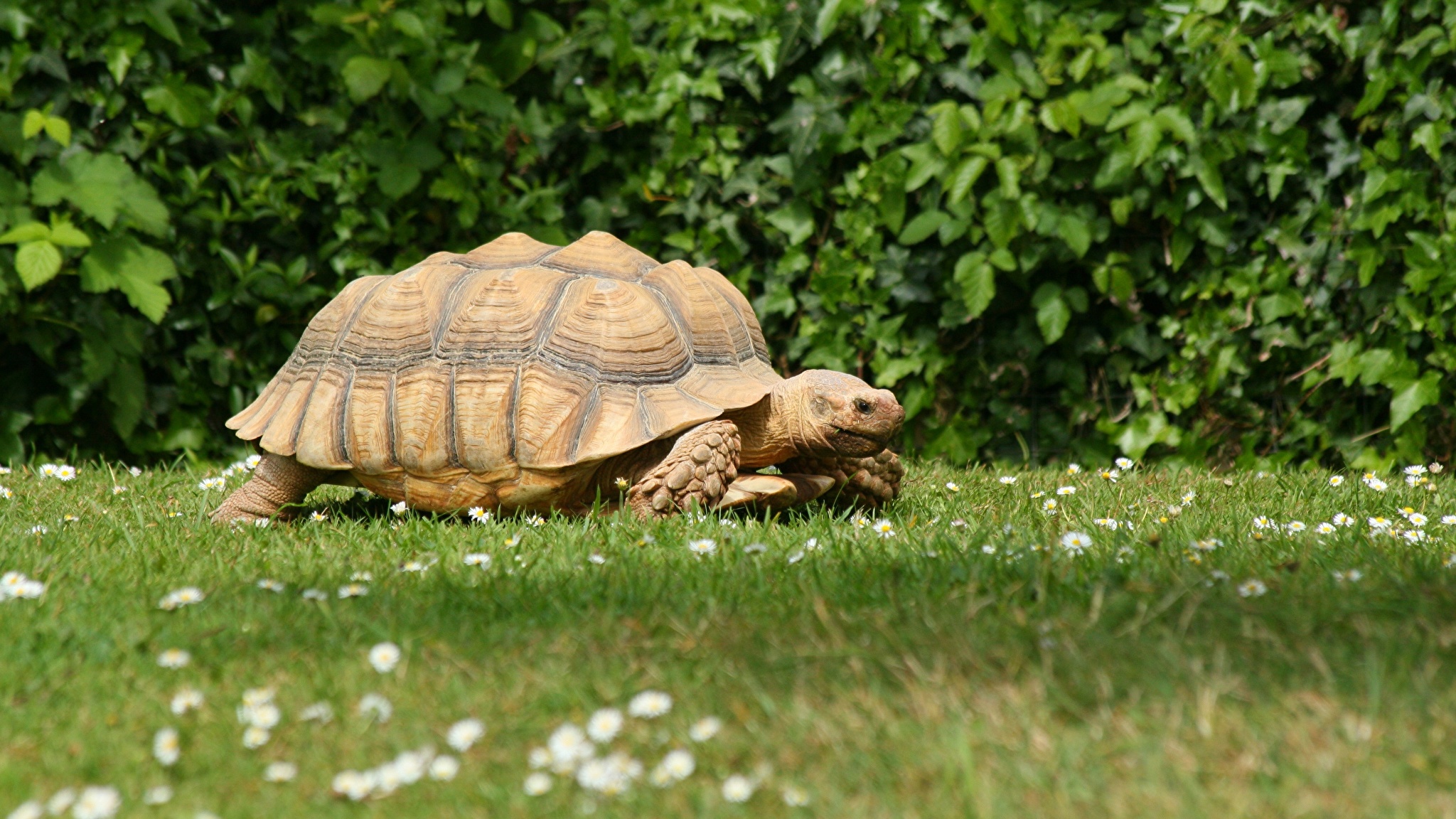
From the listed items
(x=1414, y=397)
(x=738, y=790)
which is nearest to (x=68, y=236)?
(x=738, y=790)

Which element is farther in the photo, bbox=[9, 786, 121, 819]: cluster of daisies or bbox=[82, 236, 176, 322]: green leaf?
bbox=[82, 236, 176, 322]: green leaf

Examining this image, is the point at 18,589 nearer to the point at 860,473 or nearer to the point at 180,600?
the point at 180,600

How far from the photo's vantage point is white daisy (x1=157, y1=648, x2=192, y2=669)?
219cm

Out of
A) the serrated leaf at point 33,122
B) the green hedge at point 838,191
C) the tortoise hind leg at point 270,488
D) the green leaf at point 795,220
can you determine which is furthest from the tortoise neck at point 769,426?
the serrated leaf at point 33,122

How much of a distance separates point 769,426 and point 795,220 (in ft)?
5.80

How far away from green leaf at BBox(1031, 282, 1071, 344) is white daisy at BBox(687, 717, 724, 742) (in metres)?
3.47

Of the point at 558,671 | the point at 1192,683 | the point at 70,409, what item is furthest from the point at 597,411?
the point at 70,409

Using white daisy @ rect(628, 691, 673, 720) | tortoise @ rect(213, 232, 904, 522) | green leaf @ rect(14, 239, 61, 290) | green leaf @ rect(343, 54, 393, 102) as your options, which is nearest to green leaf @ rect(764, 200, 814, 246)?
tortoise @ rect(213, 232, 904, 522)

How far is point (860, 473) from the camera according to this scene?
13.1 ft

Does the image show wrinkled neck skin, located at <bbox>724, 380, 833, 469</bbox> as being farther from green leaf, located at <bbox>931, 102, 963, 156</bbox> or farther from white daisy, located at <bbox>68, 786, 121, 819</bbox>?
white daisy, located at <bbox>68, 786, 121, 819</bbox>

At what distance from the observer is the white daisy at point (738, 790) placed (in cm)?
171

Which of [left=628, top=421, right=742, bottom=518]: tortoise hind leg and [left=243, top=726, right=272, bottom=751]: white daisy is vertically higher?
[left=243, top=726, right=272, bottom=751]: white daisy

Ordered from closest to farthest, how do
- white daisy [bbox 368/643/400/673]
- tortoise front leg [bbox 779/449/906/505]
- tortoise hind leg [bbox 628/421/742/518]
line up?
white daisy [bbox 368/643/400/673] < tortoise hind leg [bbox 628/421/742/518] < tortoise front leg [bbox 779/449/906/505]

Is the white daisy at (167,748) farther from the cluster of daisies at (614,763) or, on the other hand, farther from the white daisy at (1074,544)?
the white daisy at (1074,544)
